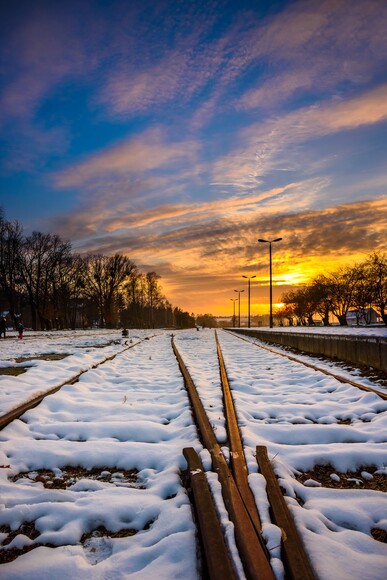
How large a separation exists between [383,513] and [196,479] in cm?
128

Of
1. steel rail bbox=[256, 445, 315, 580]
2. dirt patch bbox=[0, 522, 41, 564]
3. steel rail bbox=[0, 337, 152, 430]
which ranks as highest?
steel rail bbox=[256, 445, 315, 580]

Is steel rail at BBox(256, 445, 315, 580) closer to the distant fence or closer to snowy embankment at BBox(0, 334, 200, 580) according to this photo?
snowy embankment at BBox(0, 334, 200, 580)

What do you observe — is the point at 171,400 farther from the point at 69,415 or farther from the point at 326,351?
the point at 326,351

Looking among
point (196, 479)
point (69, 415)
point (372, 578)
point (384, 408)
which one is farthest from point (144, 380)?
point (372, 578)

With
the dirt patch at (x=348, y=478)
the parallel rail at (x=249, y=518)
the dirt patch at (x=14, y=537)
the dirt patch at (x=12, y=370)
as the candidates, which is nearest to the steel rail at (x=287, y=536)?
the parallel rail at (x=249, y=518)

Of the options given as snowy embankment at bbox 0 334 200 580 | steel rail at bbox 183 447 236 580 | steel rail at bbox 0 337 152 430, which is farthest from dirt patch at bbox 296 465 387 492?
steel rail at bbox 0 337 152 430

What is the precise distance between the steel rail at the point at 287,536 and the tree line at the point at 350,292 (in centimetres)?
4595

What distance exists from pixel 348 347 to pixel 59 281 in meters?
56.3

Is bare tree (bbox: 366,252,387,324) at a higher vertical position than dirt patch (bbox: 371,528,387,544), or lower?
higher

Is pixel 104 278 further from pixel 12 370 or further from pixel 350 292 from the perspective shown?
pixel 12 370

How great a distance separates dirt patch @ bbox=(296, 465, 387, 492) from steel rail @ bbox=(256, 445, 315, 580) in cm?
47

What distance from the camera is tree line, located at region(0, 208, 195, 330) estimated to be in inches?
1984

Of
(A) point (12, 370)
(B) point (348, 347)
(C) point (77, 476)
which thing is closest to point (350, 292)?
(B) point (348, 347)

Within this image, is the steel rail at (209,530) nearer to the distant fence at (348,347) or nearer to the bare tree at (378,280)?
the distant fence at (348,347)
